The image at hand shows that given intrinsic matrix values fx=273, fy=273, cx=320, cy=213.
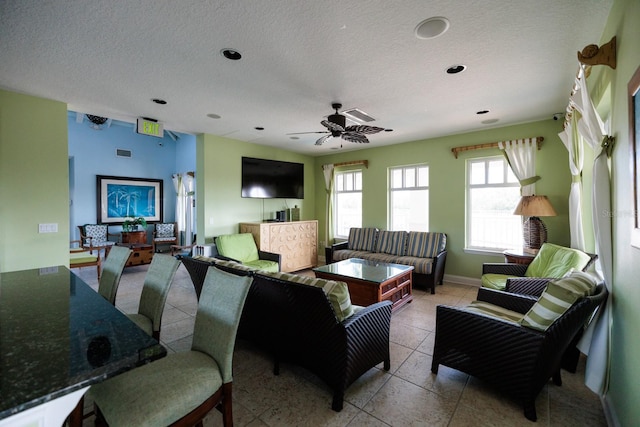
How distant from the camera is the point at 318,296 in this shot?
67.5 inches

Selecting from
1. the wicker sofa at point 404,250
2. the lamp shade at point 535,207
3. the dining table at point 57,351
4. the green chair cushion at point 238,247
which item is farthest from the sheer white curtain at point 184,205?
the lamp shade at point 535,207

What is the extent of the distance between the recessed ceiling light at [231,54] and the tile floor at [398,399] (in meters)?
2.67

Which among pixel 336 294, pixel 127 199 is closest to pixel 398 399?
pixel 336 294

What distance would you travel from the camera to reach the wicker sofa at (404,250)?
14.2 ft

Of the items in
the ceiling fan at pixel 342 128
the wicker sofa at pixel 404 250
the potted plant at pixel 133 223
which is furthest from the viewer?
the potted plant at pixel 133 223

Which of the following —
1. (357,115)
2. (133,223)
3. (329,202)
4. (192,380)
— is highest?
(357,115)

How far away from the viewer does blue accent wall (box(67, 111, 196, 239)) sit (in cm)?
670

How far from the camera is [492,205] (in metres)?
4.60

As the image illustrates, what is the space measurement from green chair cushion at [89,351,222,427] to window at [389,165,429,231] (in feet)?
15.6

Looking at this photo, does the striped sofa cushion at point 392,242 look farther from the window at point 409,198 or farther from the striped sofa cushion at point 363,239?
the window at point 409,198

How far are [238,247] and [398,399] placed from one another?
342 cm

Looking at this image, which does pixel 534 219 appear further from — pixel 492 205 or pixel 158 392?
pixel 158 392

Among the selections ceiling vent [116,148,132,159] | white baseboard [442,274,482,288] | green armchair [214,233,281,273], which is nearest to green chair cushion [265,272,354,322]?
green armchair [214,233,281,273]

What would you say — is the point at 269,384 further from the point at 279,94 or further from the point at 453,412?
the point at 279,94
